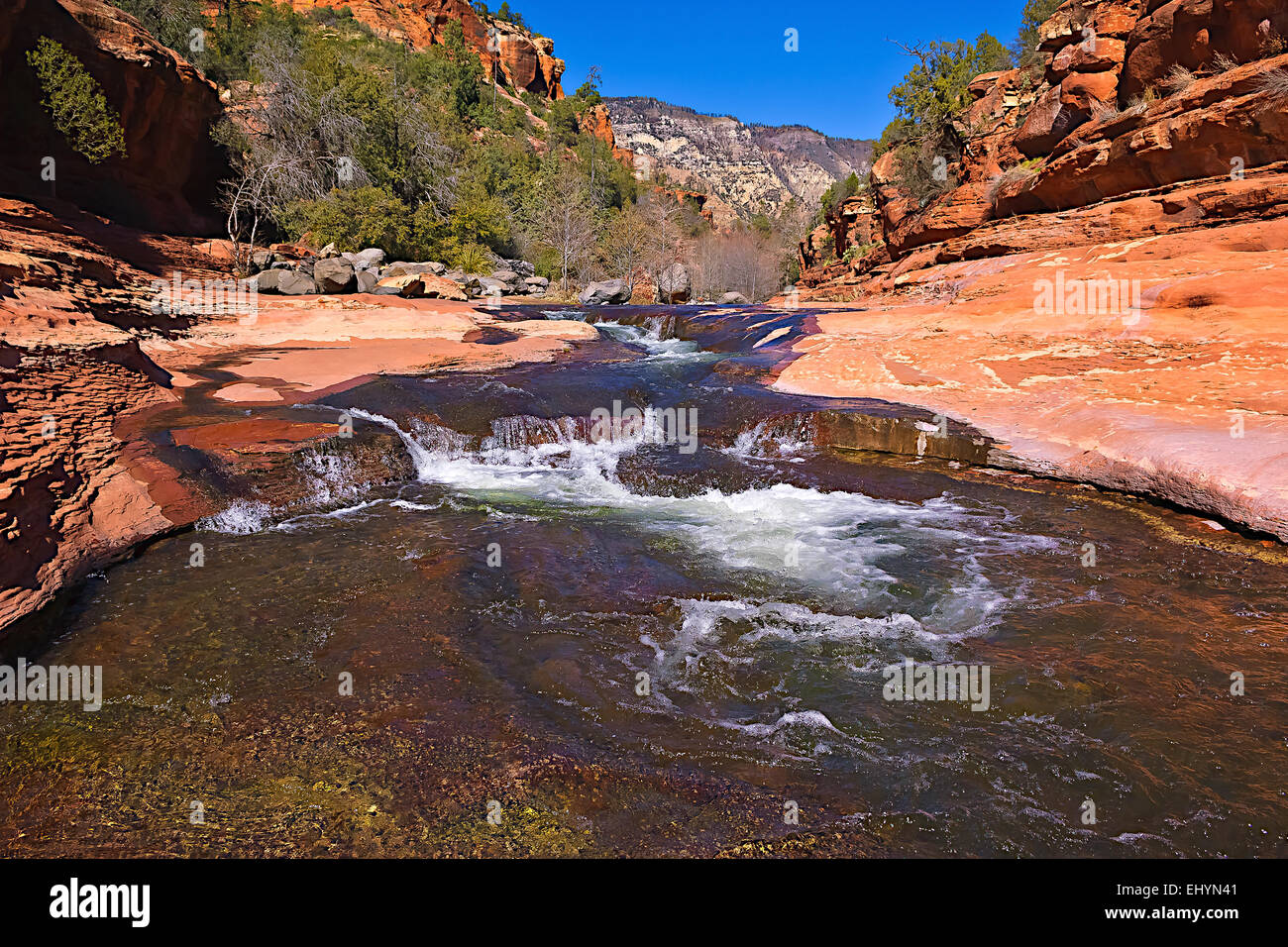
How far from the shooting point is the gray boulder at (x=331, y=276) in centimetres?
1487

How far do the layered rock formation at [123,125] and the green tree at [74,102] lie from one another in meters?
0.21

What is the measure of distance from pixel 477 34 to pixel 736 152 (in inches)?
2575

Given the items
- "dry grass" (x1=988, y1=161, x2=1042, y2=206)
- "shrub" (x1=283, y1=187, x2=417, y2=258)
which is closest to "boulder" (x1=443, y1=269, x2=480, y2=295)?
"shrub" (x1=283, y1=187, x2=417, y2=258)

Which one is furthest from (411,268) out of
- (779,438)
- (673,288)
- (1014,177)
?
(1014,177)

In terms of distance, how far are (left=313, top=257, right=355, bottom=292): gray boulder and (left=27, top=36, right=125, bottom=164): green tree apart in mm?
4569

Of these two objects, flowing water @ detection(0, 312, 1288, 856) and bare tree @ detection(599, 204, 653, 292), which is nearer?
flowing water @ detection(0, 312, 1288, 856)

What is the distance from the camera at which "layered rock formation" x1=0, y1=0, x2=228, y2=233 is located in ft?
40.0

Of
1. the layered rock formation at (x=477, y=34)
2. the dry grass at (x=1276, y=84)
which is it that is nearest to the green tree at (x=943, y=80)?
the dry grass at (x=1276, y=84)

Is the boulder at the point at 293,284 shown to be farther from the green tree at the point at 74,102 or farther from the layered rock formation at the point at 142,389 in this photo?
the green tree at the point at 74,102

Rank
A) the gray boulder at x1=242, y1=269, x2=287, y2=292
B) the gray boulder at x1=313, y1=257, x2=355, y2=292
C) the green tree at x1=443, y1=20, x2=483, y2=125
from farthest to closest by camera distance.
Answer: the green tree at x1=443, y1=20, x2=483, y2=125
the gray boulder at x1=313, y1=257, x2=355, y2=292
the gray boulder at x1=242, y1=269, x2=287, y2=292

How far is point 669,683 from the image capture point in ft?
11.2

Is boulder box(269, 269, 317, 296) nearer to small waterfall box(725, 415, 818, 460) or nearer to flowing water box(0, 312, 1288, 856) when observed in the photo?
flowing water box(0, 312, 1288, 856)
